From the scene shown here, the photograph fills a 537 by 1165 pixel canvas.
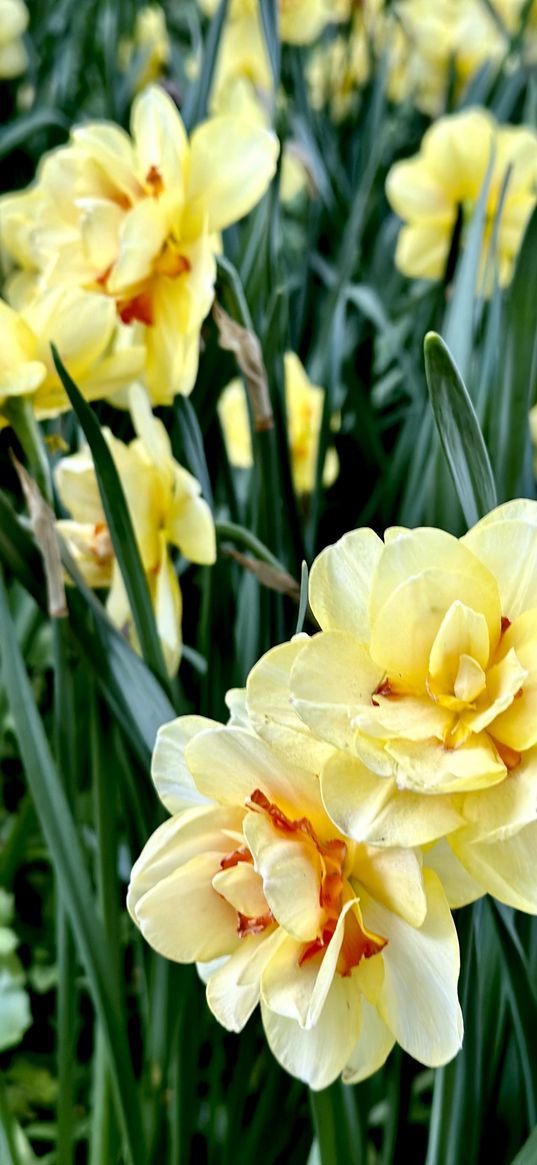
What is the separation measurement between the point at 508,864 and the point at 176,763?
127 mm

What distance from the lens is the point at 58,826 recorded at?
57 centimetres

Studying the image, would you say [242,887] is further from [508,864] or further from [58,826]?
[58,826]

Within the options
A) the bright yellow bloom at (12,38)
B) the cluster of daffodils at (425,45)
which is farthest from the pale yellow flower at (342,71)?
the bright yellow bloom at (12,38)

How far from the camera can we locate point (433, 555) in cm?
35

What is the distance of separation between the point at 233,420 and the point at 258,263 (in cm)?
33

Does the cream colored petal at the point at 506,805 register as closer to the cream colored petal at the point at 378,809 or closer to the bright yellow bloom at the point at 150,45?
the cream colored petal at the point at 378,809

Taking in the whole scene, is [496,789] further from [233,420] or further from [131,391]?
[233,420]

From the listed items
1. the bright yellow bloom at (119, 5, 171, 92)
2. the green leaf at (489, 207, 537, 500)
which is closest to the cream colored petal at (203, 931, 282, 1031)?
the green leaf at (489, 207, 537, 500)

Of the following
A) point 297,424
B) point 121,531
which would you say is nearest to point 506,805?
point 121,531

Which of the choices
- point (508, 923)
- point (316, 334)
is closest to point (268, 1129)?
point (508, 923)

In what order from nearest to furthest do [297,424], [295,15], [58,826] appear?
[58,826] → [297,424] → [295,15]

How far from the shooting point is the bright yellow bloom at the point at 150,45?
1.66m

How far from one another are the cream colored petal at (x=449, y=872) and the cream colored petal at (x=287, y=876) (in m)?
0.04

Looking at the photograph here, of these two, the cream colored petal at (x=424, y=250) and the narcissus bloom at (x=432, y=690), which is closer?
the narcissus bloom at (x=432, y=690)
